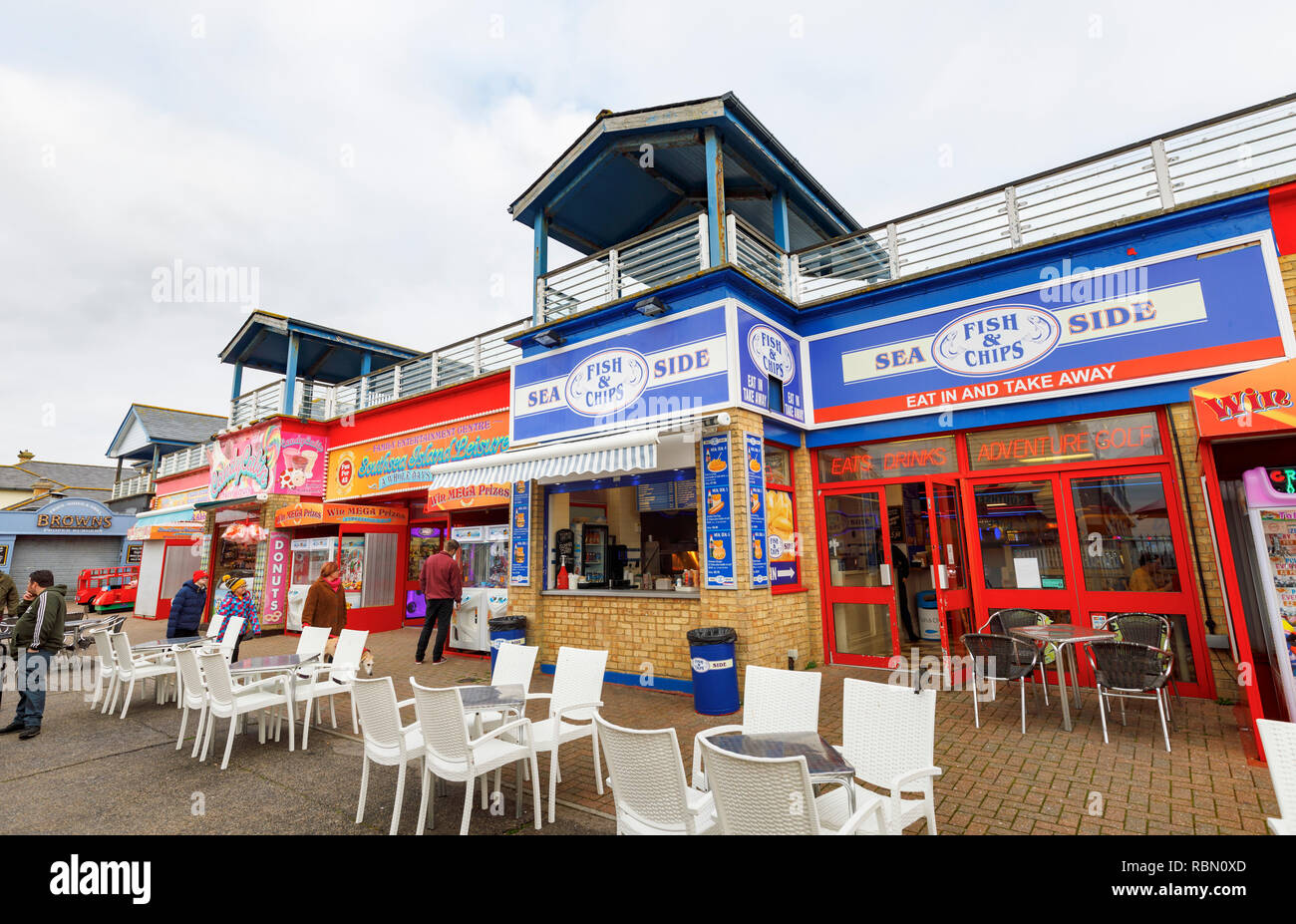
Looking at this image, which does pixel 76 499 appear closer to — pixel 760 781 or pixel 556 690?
pixel 556 690

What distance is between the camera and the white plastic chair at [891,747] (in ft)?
8.90

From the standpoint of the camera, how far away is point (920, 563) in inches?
→ 296

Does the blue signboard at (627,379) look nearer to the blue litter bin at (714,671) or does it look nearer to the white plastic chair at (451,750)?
the blue litter bin at (714,671)

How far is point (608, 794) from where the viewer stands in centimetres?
401

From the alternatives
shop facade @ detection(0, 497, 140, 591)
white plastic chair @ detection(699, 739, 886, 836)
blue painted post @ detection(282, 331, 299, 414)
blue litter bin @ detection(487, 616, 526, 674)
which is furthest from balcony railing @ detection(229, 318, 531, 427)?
shop facade @ detection(0, 497, 140, 591)

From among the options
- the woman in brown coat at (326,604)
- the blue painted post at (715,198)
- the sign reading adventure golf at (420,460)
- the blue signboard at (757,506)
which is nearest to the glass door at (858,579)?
the blue signboard at (757,506)

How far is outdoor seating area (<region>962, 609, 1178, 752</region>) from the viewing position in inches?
179

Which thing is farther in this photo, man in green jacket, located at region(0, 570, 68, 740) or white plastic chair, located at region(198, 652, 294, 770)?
man in green jacket, located at region(0, 570, 68, 740)

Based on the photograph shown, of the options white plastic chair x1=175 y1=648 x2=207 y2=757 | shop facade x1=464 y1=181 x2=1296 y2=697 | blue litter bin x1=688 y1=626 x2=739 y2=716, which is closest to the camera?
white plastic chair x1=175 y1=648 x2=207 y2=757

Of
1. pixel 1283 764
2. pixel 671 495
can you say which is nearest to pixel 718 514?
pixel 671 495

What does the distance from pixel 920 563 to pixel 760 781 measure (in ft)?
20.6

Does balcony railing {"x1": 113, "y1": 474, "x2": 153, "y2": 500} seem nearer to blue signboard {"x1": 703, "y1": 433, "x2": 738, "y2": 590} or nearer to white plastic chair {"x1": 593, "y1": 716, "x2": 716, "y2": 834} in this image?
blue signboard {"x1": 703, "y1": 433, "x2": 738, "y2": 590}

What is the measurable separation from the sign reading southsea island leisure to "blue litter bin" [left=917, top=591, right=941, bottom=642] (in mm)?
6326
